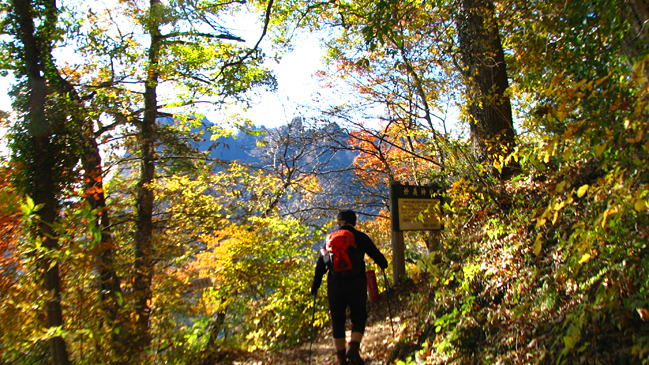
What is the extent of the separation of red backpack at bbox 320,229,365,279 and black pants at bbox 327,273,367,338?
11 centimetres

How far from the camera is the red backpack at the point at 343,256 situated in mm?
4238

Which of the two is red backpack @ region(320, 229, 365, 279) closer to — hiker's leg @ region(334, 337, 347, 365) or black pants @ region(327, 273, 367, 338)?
black pants @ region(327, 273, 367, 338)

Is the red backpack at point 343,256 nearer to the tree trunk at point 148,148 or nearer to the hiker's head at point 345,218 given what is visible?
the hiker's head at point 345,218

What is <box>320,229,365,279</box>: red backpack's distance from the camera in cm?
424

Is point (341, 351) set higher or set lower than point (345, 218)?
lower

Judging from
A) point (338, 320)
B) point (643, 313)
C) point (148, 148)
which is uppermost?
point (148, 148)

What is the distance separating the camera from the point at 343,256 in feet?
13.9

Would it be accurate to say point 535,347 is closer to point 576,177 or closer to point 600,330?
point 600,330

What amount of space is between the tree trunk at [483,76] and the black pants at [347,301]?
3043 mm

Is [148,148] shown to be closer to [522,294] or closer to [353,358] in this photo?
[353,358]

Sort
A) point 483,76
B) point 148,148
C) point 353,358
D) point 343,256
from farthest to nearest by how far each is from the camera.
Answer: point 148,148, point 483,76, point 343,256, point 353,358

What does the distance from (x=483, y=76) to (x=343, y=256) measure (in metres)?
4.00

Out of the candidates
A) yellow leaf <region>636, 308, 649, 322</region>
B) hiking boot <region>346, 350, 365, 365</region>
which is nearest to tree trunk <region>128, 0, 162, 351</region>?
hiking boot <region>346, 350, 365, 365</region>

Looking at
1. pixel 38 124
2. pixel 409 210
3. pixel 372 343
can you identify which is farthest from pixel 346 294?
pixel 38 124
